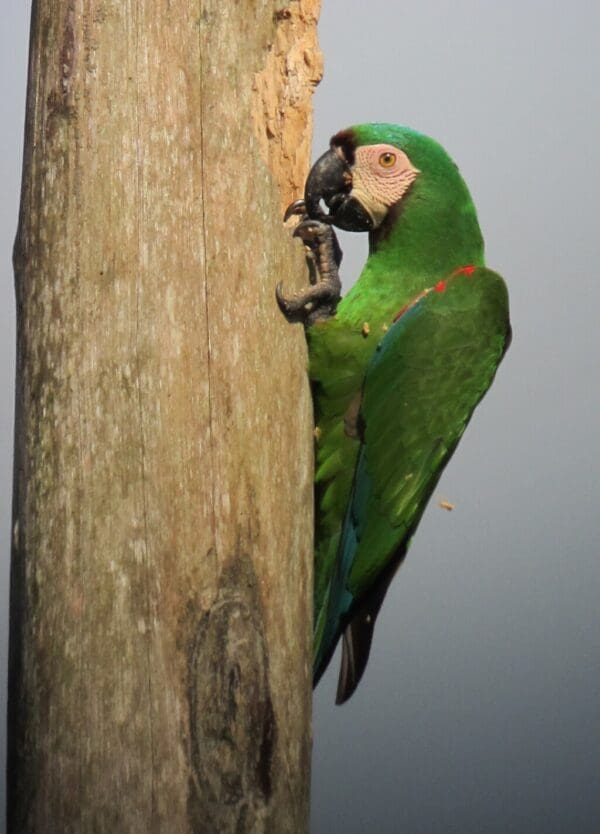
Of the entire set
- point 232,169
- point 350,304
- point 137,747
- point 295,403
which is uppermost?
point 232,169

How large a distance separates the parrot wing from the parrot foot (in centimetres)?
15

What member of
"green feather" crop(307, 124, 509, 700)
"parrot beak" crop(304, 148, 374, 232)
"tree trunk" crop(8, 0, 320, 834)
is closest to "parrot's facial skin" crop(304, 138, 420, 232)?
"parrot beak" crop(304, 148, 374, 232)

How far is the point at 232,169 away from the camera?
4.31ft

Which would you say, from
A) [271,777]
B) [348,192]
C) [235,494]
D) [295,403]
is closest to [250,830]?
[271,777]

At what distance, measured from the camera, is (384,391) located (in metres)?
1.69

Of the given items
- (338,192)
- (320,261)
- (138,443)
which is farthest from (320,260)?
(138,443)

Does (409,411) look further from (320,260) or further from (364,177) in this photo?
(364,177)

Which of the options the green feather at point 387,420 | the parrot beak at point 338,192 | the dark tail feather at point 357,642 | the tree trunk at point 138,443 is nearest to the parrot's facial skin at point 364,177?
the parrot beak at point 338,192

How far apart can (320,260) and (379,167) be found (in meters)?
0.30

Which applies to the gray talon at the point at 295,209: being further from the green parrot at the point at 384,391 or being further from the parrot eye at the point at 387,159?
the parrot eye at the point at 387,159

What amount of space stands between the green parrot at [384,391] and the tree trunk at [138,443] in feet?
1.14

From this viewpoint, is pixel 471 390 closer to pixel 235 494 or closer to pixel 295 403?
pixel 295 403

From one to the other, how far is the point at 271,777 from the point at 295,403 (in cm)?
48

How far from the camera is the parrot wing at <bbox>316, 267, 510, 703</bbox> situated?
168 centimetres
